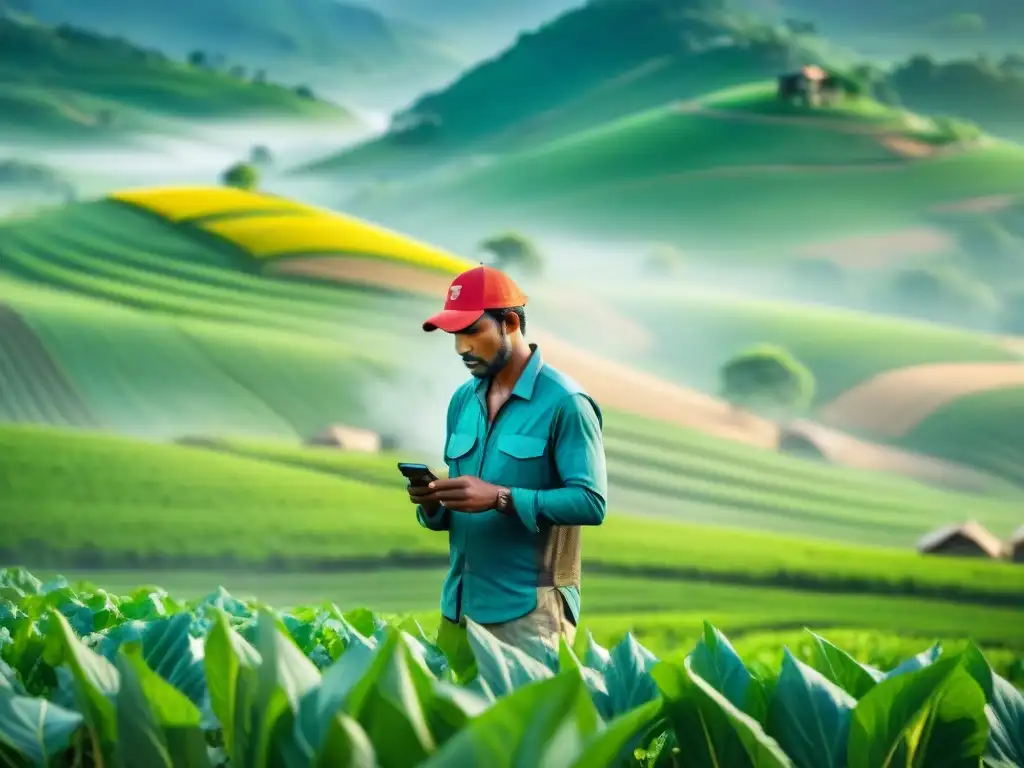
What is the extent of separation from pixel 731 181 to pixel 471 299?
9429 millimetres

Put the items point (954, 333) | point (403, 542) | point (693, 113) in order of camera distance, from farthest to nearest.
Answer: point (693, 113)
point (954, 333)
point (403, 542)

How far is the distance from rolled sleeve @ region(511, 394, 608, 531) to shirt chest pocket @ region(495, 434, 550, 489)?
27 mm

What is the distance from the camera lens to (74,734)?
1.64m

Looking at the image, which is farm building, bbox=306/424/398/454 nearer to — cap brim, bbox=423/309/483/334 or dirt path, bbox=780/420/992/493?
dirt path, bbox=780/420/992/493

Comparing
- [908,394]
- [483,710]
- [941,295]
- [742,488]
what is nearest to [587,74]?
[941,295]

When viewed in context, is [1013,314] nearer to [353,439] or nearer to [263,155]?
[353,439]

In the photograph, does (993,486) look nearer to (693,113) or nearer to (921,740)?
(693,113)

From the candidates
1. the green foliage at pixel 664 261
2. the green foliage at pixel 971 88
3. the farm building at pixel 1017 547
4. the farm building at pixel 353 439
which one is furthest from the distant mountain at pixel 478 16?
the farm building at pixel 1017 547

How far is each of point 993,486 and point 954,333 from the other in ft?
4.30

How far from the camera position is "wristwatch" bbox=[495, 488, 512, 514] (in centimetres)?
241

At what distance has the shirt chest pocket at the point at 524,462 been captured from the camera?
248cm

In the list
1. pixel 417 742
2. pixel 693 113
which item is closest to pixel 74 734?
pixel 417 742

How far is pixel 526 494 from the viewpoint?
7.90ft

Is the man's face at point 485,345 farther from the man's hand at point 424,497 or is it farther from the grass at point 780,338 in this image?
the grass at point 780,338
